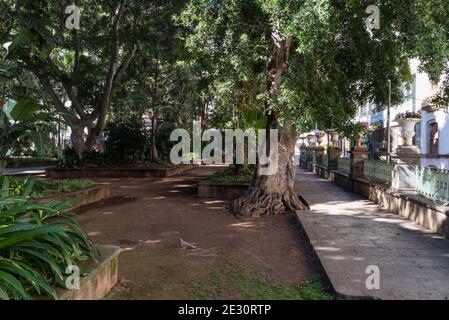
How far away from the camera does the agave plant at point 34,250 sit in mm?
3705

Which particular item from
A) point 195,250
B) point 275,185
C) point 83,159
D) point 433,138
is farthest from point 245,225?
point 433,138

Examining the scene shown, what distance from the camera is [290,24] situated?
23.9 feet

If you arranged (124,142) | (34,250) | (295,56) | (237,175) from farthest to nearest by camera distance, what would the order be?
(124,142) < (237,175) < (295,56) < (34,250)

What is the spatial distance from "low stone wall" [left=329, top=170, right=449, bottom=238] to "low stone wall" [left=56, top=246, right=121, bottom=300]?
215 inches

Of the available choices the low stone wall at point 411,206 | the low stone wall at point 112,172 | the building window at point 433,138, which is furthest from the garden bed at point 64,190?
the building window at point 433,138

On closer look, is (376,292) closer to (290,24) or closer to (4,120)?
(290,24)

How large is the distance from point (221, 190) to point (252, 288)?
27.7ft

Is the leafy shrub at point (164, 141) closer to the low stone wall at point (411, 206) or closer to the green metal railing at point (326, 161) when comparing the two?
the green metal railing at point (326, 161)

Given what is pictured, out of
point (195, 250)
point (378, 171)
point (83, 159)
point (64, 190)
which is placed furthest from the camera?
point (83, 159)

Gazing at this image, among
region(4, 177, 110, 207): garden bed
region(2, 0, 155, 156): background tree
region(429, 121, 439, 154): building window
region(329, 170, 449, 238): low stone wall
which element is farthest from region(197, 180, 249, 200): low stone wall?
region(429, 121, 439, 154): building window

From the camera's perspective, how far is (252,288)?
534 cm

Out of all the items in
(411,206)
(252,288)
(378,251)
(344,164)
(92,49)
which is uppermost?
(92,49)

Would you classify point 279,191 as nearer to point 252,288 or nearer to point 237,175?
point 237,175
